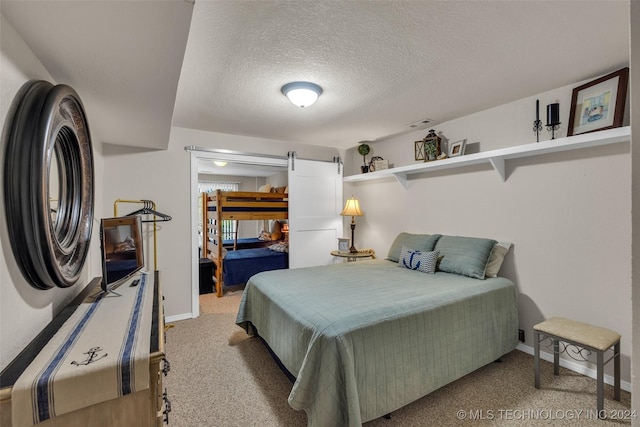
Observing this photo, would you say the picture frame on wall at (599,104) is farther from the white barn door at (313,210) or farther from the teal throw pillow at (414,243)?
the white barn door at (313,210)

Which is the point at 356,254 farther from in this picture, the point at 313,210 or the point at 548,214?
the point at 548,214

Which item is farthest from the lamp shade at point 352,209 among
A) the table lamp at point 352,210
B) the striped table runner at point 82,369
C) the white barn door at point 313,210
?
the striped table runner at point 82,369

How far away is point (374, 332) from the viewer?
1708mm

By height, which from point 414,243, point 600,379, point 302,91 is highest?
point 302,91

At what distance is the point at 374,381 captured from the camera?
1.68m

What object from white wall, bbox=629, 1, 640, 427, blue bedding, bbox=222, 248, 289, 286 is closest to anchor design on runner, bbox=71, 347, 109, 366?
white wall, bbox=629, 1, 640, 427

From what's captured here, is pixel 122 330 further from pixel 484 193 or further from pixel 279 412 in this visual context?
pixel 484 193

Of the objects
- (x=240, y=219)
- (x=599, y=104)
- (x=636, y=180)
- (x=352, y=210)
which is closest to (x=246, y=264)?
(x=240, y=219)

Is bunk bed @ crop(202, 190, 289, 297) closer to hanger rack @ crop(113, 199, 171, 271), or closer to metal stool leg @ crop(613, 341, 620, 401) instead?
hanger rack @ crop(113, 199, 171, 271)

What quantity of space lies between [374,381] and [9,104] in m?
2.03

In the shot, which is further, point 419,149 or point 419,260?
point 419,149

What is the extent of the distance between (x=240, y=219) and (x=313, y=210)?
1152 millimetres

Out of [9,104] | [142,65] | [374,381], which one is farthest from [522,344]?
[9,104]

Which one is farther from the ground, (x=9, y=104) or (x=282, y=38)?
(x=282, y=38)
